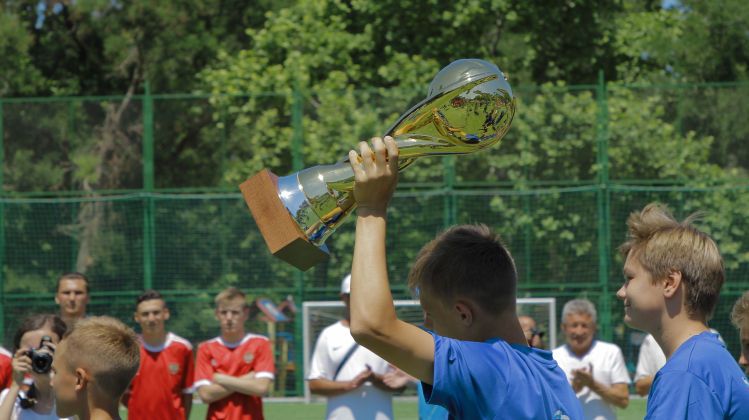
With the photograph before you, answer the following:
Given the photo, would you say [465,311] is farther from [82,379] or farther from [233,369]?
[233,369]

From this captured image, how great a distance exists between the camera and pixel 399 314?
536 inches

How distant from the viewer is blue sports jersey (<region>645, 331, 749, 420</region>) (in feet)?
8.31

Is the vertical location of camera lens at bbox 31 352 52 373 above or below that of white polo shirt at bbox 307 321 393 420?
above

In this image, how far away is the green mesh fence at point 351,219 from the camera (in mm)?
14367

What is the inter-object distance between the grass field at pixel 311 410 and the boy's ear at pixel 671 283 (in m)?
10.3

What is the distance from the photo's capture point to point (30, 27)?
93.4 feet

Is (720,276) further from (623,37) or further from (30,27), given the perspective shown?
(30,27)

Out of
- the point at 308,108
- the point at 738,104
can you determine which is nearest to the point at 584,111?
the point at 738,104

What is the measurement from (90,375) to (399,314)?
1033cm

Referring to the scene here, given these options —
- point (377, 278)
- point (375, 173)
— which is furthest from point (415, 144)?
point (377, 278)

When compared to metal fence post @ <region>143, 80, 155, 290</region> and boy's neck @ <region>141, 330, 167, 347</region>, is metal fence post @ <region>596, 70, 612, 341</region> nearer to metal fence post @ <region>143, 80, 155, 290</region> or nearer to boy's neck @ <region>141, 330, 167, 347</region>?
metal fence post @ <region>143, 80, 155, 290</region>

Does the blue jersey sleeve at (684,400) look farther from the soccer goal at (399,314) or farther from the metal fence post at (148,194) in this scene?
the metal fence post at (148,194)

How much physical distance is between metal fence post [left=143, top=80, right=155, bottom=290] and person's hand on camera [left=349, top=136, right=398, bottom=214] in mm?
12773

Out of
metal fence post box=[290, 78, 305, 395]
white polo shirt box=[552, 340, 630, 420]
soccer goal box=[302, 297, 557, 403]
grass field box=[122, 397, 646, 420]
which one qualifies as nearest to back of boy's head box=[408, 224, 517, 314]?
white polo shirt box=[552, 340, 630, 420]
